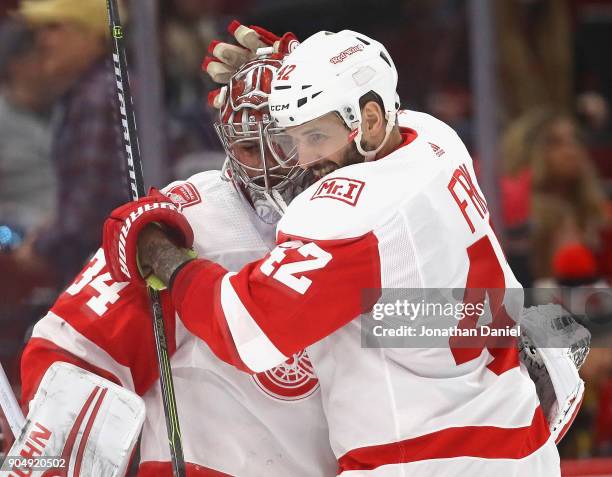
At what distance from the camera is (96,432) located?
2365 mm

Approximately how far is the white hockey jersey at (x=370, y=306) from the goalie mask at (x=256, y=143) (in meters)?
0.18

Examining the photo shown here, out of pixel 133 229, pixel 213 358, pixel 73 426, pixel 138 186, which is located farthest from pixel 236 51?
pixel 73 426

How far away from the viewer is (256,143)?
240 centimetres

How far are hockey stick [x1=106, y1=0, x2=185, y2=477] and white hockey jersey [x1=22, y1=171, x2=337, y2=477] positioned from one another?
0.23ft

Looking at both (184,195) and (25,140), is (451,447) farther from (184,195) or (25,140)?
(25,140)

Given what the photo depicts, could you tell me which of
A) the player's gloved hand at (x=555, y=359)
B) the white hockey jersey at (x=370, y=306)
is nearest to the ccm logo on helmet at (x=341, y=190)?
the white hockey jersey at (x=370, y=306)

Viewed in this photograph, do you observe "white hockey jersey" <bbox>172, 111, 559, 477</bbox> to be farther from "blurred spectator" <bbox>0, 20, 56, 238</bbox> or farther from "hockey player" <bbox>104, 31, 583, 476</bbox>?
"blurred spectator" <bbox>0, 20, 56, 238</bbox>

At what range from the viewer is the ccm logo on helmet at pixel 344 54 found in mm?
2256

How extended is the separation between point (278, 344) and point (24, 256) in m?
A: 1.75

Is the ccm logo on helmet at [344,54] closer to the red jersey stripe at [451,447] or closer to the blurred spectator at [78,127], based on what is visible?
the red jersey stripe at [451,447]

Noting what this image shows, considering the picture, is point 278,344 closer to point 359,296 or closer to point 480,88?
point 359,296

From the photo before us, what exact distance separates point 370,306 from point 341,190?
0.73 ft

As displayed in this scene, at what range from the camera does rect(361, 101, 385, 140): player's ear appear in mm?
2260

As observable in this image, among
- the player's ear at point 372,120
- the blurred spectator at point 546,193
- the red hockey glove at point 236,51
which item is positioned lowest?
the blurred spectator at point 546,193
